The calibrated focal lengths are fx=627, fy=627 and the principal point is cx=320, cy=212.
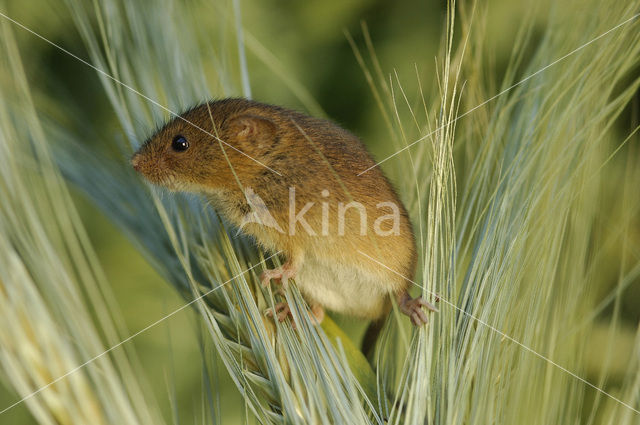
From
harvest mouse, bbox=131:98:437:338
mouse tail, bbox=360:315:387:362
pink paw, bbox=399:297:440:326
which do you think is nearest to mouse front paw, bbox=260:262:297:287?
harvest mouse, bbox=131:98:437:338

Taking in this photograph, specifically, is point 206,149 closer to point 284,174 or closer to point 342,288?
point 284,174

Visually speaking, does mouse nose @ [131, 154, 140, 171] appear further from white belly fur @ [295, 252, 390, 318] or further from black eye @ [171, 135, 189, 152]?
white belly fur @ [295, 252, 390, 318]

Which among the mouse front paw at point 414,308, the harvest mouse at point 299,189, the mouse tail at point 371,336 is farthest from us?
the mouse tail at point 371,336

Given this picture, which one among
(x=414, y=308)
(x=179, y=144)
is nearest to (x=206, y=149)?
(x=179, y=144)

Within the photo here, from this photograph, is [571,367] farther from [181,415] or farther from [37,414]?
[181,415]

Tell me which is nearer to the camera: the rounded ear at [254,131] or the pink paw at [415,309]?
the pink paw at [415,309]

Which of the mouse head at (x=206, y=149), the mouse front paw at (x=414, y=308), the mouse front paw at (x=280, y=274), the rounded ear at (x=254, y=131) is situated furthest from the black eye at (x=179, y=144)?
the mouse front paw at (x=414, y=308)

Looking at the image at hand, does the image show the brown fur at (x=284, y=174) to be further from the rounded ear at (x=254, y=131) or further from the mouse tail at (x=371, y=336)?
the mouse tail at (x=371, y=336)

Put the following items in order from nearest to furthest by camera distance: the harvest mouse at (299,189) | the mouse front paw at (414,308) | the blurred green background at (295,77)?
the mouse front paw at (414,308) → the harvest mouse at (299,189) → the blurred green background at (295,77)
